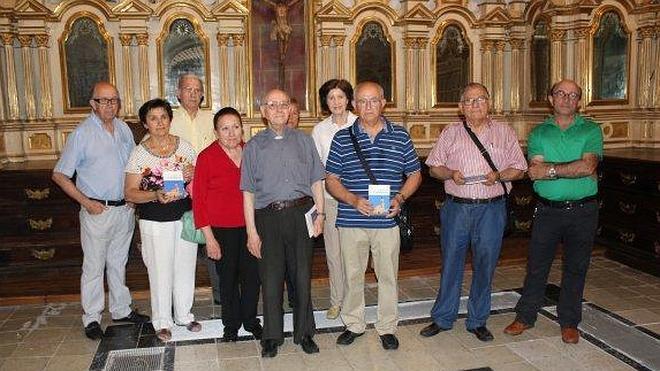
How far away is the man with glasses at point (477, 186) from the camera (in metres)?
3.77

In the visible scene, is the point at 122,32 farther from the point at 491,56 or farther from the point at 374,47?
the point at 491,56

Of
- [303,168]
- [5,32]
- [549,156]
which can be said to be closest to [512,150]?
[549,156]

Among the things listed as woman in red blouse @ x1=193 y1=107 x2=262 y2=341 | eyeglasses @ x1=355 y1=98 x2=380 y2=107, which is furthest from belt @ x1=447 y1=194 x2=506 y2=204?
woman in red blouse @ x1=193 y1=107 x2=262 y2=341

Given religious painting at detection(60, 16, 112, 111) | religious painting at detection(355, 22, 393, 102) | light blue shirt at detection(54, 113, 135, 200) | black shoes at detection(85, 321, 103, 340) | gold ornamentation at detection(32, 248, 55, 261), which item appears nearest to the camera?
light blue shirt at detection(54, 113, 135, 200)

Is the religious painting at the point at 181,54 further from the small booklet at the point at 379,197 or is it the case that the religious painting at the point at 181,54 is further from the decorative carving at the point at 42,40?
the small booklet at the point at 379,197

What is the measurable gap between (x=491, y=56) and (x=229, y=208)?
5093 millimetres

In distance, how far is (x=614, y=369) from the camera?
136 inches

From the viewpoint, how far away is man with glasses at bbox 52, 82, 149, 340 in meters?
3.99

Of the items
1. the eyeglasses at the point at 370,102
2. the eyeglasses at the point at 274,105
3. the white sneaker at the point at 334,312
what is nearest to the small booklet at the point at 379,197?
the eyeglasses at the point at 370,102

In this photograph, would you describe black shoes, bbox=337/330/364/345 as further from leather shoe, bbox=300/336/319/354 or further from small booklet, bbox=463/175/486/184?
small booklet, bbox=463/175/486/184

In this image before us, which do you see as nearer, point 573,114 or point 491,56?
point 573,114

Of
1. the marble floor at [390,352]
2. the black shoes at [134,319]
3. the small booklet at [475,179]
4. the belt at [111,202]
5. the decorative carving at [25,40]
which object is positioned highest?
the decorative carving at [25,40]

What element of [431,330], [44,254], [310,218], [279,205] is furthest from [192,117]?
[44,254]

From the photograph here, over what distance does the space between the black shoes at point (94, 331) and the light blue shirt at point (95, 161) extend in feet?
3.06
